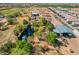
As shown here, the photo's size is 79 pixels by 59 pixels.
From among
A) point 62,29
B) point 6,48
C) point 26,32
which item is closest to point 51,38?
point 62,29

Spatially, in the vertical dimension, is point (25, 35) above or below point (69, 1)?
below

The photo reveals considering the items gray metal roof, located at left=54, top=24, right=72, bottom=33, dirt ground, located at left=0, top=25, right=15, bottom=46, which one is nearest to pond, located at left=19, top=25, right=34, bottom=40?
dirt ground, located at left=0, top=25, right=15, bottom=46

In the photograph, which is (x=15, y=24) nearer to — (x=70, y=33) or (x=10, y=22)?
(x=10, y=22)

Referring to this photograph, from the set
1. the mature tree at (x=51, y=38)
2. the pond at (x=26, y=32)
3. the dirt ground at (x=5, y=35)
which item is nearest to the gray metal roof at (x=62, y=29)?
the mature tree at (x=51, y=38)

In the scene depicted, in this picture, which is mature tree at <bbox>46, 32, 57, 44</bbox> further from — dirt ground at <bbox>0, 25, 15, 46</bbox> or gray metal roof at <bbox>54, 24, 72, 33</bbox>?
dirt ground at <bbox>0, 25, 15, 46</bbox>

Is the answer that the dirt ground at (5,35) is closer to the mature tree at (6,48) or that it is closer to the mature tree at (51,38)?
the mature tree at (6,48)
